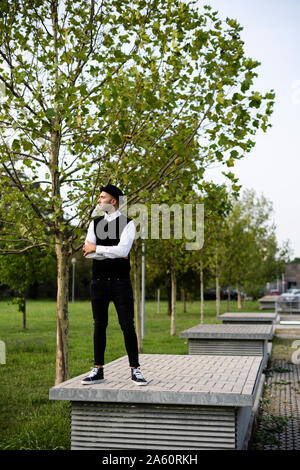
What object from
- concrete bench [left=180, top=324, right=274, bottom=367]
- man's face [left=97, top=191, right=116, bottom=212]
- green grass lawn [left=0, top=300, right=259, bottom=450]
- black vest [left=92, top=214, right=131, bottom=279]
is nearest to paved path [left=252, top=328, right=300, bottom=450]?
concrete bench [left=180, top=324, right=274, bottom=367]

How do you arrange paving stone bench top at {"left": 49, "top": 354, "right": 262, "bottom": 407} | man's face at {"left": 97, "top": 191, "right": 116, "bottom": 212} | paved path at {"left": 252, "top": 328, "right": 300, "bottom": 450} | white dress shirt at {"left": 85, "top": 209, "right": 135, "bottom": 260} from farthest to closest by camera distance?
paved path at {"left": 252, "top": 328, "right": 300, "bottom": 450} → man's face at {"left": 97, "top": 191, "right": 116, "bottom": 212} → white dress shirt at {"left": 85, "top": 209, "right": 135, "bottom": 260} → paving stone bench top at {"left": 49, "top": 354, "right": 262, "bottom": 407}

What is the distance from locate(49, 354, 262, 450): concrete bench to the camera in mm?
4977

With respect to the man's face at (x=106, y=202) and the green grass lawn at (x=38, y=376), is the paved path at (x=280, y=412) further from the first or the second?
the man's face at (x=106, y=202)

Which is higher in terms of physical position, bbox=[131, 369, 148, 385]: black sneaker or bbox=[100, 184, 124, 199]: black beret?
bbox=[100, 184, 124, 199]: black beret

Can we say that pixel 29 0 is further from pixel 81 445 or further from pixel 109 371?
pixel 81 445

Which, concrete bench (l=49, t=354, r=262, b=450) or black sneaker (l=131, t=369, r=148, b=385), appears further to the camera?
black sneaker (l=131, t=369, r=148, b=385)

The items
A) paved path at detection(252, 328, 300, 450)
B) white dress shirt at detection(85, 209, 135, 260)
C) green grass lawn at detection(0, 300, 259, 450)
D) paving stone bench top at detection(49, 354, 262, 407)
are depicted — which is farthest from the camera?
paved path at detection(252, 328, 300, 450)

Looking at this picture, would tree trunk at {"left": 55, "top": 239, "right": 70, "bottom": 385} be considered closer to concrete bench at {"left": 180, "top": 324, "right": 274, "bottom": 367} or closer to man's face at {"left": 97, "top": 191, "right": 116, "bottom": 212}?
man's face at {"left": 97, "top": 191, "right": 116, "bottom": 212}

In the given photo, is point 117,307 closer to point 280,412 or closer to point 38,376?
point 280,412

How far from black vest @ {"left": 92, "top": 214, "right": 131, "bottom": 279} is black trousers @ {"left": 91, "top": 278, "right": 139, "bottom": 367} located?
0.06 metres

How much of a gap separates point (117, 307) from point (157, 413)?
3.40 ft

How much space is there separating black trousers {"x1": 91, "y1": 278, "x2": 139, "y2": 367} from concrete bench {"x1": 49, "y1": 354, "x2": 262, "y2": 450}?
0.32 meters

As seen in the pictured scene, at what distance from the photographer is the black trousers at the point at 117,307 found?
214 inches

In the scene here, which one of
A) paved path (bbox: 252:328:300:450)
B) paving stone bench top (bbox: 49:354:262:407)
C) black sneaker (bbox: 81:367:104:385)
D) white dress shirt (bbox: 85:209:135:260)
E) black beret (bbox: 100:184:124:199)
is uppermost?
black beret (bbox: 100:184:124:199)
